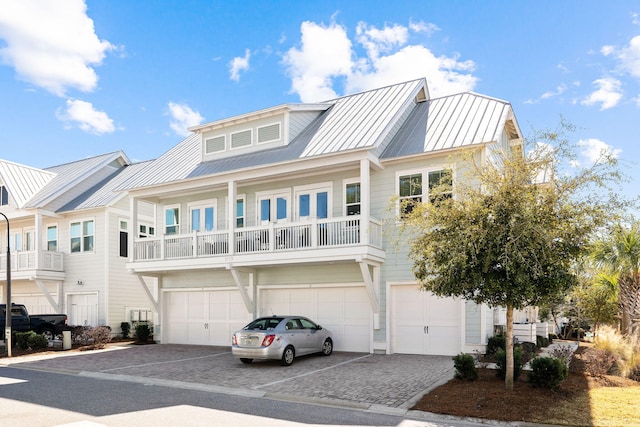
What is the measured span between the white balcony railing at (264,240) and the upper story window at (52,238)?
999 centimetres

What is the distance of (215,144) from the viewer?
72.7 feet

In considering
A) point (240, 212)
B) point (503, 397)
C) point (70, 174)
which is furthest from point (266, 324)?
point (70, 174)

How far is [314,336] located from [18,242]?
2197 cm

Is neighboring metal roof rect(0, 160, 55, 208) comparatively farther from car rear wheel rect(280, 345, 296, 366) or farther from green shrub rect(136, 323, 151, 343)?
car rear wheel rect(280, 345, 296, 366)

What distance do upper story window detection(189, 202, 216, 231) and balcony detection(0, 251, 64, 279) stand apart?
9852 mm

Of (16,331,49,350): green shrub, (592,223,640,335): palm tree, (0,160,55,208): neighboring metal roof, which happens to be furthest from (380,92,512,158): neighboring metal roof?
(0,160,55,208): neighboring metal roof

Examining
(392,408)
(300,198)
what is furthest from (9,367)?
(392,408)

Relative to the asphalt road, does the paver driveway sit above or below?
below

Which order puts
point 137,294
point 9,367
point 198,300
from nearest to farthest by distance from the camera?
point 9,367
point 198,300
point 137,294

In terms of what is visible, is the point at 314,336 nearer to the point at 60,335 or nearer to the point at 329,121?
the point at 329,121

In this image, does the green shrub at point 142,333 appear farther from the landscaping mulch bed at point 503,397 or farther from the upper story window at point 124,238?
the landscaping mulch bed at point 503,397

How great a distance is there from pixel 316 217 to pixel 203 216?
21.6ft

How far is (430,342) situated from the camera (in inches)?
679

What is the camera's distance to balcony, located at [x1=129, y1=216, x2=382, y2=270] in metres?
16.7
